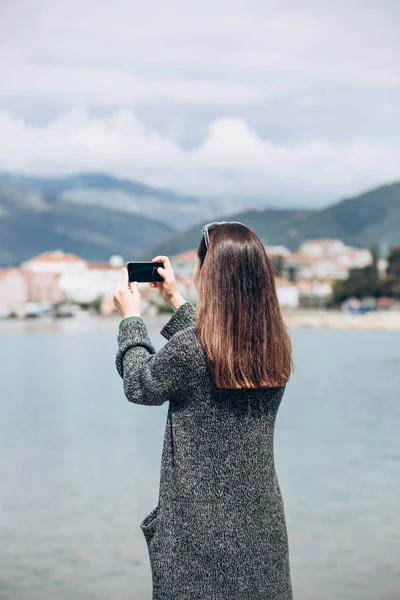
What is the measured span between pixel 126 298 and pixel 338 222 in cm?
12967

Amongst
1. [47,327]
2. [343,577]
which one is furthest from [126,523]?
[47,327]

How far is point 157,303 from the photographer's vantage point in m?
59.2

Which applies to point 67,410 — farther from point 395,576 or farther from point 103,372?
point 395,576

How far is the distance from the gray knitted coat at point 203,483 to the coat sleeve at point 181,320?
74mm

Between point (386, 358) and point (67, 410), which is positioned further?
point (386, 358)

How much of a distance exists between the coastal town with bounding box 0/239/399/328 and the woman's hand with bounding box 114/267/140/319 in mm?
56707

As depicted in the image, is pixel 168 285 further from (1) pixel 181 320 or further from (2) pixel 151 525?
(2) pixel 151 525

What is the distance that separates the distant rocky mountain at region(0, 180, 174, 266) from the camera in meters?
138

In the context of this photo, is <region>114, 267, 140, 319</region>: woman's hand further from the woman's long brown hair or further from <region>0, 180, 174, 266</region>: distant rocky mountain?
<region>0, 180, 174, 266</region>: distant rocky mountain

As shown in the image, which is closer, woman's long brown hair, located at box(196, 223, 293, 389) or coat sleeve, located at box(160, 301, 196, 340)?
woman's long brown hair, located at box(196, 223, 293, 389)

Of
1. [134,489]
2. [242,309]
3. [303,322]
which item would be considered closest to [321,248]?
[303,322]

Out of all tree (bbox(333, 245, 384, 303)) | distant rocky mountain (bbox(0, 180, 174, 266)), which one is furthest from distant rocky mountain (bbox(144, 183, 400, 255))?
tree (bbox(333, 245, 384, 303))

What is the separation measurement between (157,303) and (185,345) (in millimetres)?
58058

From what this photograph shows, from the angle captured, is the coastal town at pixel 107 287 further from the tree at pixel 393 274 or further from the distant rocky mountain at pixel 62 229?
the distant rocky mountain at pixel 62 229
